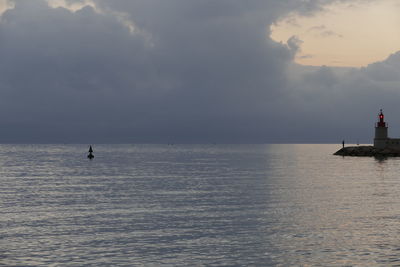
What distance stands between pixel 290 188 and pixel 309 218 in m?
19.4

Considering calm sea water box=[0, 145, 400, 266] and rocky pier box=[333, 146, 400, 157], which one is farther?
rocky pier box=[333, 146, 400, 157]

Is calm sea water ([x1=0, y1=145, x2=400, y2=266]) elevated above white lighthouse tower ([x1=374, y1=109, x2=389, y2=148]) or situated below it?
below

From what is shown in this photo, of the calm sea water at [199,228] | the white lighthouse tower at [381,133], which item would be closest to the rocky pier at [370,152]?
the white lighthouse tower at [381,133]

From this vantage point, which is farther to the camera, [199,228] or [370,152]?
[370,152]

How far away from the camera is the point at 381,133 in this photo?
4798 inches

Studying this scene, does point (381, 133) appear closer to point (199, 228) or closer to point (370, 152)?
point (370, 152)

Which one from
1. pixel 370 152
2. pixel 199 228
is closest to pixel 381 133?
pixel 370 152

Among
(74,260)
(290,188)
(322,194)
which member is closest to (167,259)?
(74,260)

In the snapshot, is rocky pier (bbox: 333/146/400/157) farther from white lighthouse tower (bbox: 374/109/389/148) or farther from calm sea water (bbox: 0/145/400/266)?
calm sea water (bbox: 0/145/400/266)

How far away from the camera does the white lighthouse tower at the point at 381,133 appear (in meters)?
120

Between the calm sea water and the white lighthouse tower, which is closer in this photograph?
the calm sea water

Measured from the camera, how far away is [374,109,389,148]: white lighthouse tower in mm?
119700

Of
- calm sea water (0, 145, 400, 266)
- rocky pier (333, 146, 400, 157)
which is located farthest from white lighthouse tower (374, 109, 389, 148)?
calm sea water (0, 145, 400, 266)

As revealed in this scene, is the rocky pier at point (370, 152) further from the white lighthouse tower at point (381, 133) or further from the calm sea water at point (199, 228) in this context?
the calm sea water at point (199, 228)
